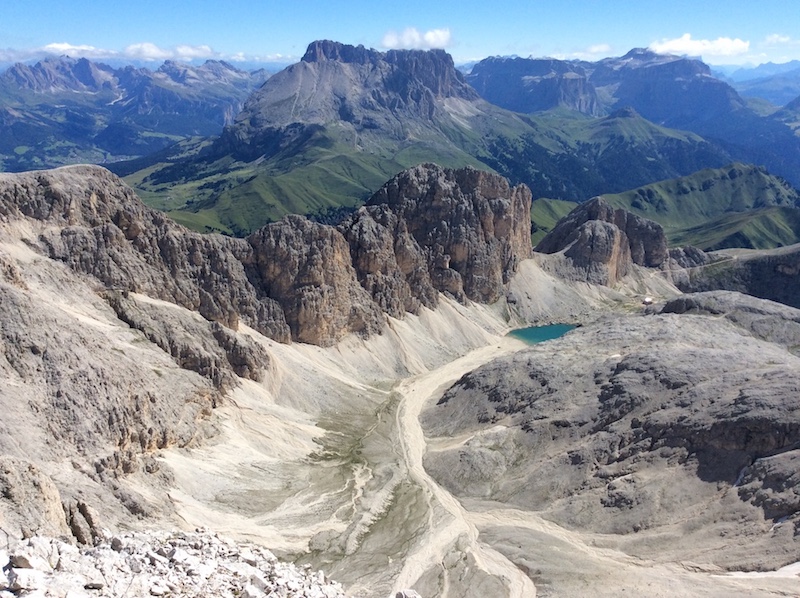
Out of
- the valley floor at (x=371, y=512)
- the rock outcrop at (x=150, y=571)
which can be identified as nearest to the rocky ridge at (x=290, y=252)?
the valley floor at (x=371, y=512)

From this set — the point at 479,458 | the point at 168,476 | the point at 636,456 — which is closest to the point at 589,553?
the point at 636,456

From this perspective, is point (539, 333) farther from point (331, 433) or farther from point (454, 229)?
point (331, 433)

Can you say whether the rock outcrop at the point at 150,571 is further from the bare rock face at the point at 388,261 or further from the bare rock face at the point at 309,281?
the bare rock face at the point at 388,261

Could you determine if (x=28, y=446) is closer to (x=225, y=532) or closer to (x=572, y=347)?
(x=225, y=532)

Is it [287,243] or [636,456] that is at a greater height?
[287,243]

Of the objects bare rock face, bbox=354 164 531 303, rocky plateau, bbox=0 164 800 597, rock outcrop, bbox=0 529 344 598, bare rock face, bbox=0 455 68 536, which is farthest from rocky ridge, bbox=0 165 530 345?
rock outcrop, bbox=0 529 344 598

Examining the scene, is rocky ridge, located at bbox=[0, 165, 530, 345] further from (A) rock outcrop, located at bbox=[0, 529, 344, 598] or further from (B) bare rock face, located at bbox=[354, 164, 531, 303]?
(A) rock outcrop, located at bbox=[0, 529, 344, 598]
